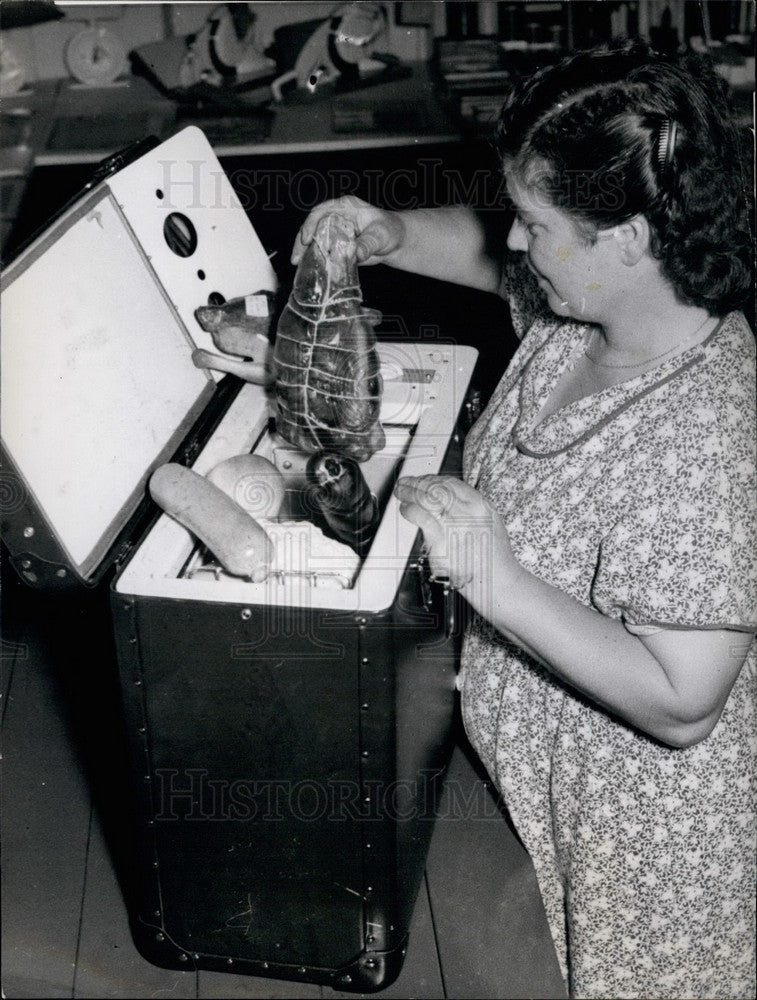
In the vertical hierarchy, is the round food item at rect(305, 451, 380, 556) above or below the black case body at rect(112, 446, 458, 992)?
above

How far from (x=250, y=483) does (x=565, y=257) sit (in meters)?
0.44

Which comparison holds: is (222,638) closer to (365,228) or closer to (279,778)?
(279,778)

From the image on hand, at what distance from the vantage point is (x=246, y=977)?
46.9 inches

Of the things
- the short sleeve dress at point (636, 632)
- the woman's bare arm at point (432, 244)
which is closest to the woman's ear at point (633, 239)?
the short sleeve dress at point (636, 632)

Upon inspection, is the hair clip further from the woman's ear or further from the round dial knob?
the round dial knob

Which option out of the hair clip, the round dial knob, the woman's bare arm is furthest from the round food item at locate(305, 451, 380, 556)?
the round dial knob

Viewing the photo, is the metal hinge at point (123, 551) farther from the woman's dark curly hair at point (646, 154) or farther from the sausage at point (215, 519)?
the woman's dark curly hair at point (646, 154)

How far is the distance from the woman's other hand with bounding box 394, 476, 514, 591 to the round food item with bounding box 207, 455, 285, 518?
0.22 meters

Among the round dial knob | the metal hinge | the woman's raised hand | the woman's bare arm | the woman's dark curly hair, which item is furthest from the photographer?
the round dial knob

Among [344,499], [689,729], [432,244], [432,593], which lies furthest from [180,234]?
[689,729]

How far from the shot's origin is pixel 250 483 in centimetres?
117

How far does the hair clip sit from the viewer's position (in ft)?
3.10

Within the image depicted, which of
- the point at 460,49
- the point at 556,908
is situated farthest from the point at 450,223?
the point at 460,49

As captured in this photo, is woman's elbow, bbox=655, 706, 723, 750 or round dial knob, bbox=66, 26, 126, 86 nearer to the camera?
woman's elbow, bbox=655, 706, 723, 750
